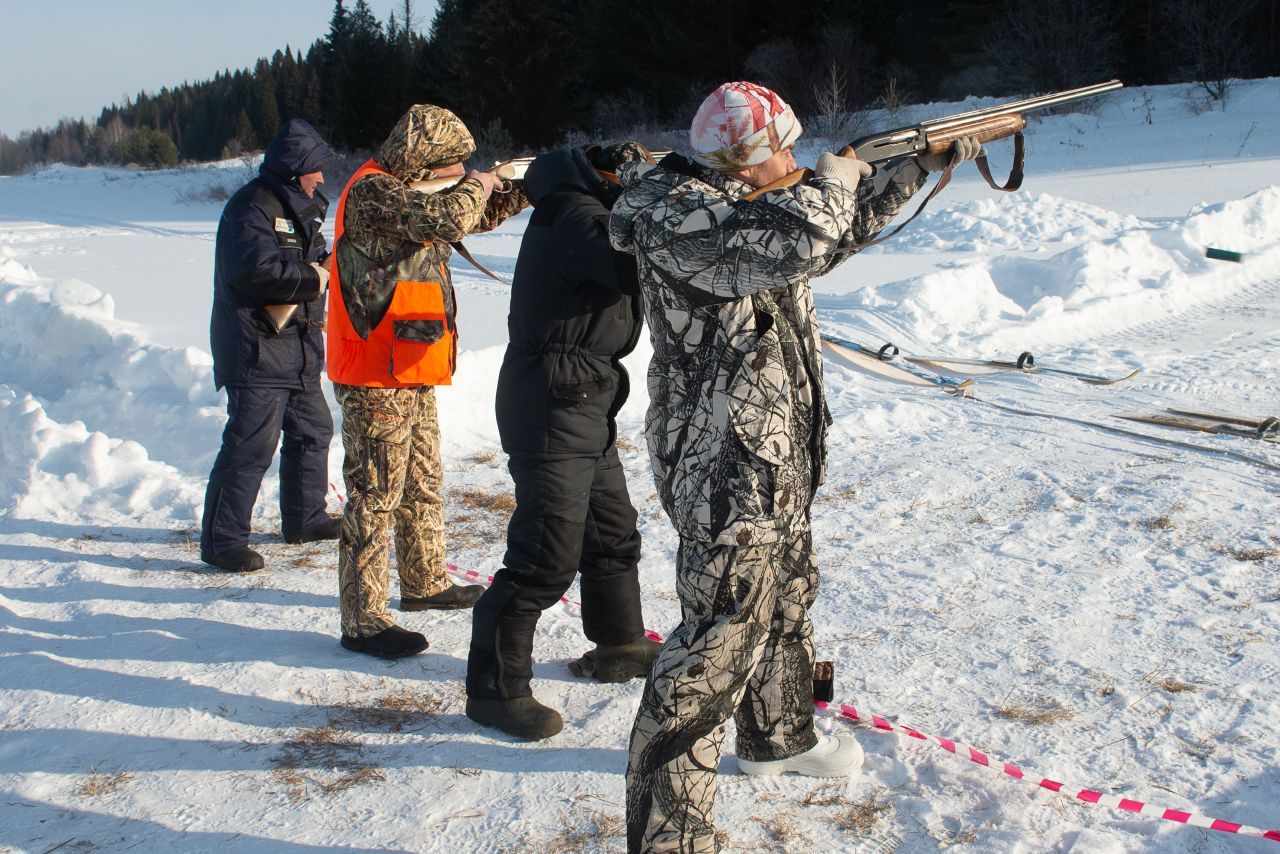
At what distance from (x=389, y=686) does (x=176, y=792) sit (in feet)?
2.45

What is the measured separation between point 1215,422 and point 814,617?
3.20m

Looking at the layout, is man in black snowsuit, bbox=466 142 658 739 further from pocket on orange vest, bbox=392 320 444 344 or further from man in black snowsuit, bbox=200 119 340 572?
man in black snowsuit, bbox=200 119 340 572

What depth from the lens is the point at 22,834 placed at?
2709 millimetres

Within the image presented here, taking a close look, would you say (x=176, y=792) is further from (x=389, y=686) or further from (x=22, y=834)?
(x=389, y=686)

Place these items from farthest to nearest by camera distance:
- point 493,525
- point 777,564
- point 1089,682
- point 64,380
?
point 64,380, point 493,525, point 1089,682, point 777,564

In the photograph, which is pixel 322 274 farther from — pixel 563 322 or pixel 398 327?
pixel 563 322

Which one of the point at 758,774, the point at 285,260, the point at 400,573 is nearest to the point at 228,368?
the point at 285,260

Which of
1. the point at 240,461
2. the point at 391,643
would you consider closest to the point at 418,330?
the point at 391,643

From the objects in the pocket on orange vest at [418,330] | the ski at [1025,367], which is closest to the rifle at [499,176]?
the pocket on orange vest at [418,330]

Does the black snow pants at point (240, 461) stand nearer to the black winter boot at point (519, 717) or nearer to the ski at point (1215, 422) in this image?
the black winter boot at point (519, 717)

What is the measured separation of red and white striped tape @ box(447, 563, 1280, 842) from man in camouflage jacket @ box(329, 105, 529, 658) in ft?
4.96

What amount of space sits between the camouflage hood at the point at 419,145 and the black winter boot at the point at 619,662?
168 cm

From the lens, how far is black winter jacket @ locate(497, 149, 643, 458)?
113 inches

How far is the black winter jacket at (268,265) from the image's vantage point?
167 inches
